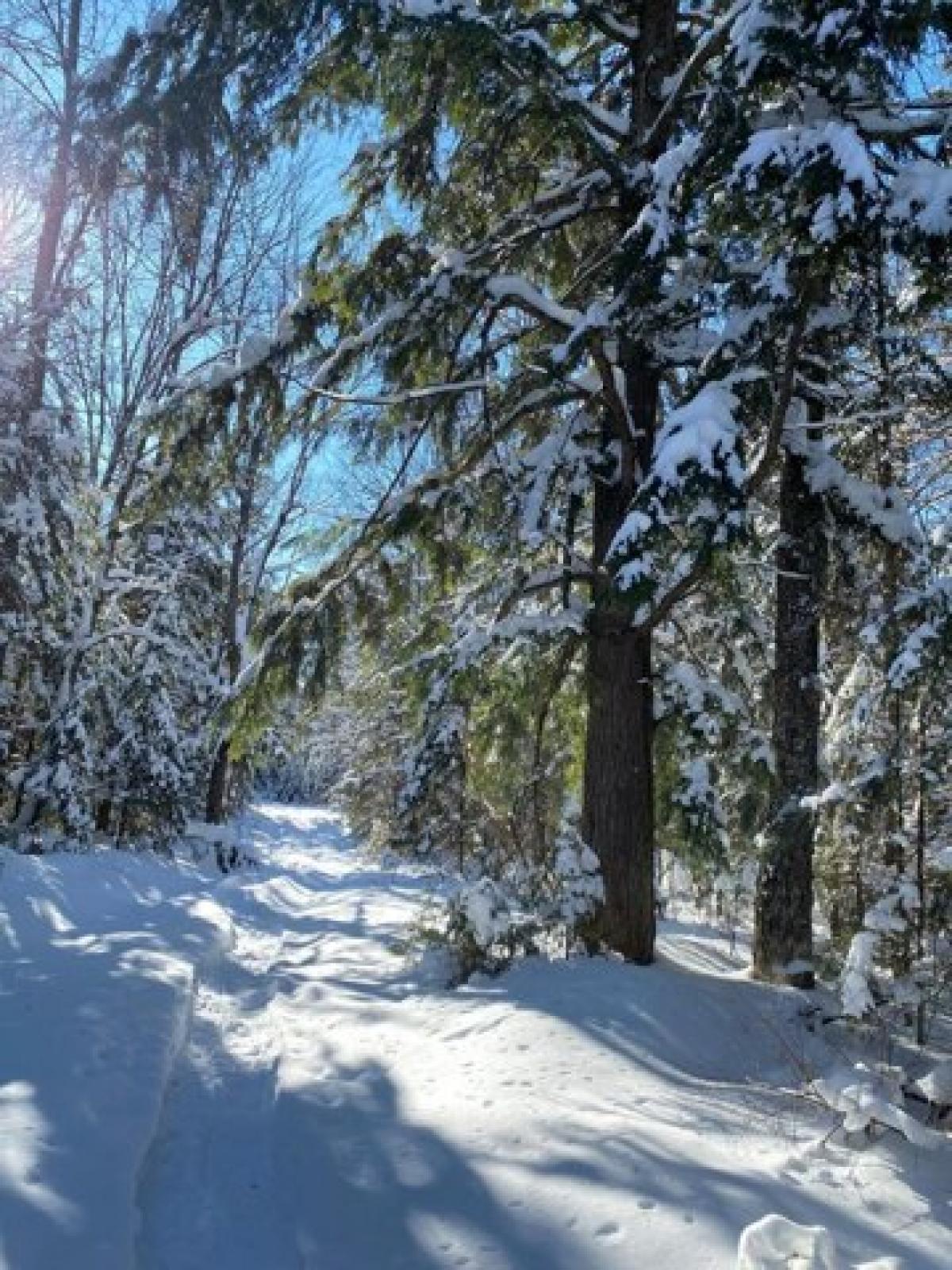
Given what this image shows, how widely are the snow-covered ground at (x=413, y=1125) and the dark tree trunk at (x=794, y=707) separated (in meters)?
0.48

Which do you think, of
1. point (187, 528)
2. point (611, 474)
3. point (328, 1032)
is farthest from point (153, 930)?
point (187, 528)

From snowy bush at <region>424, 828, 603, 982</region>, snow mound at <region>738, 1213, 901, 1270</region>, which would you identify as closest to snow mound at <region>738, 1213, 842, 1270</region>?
snow mound at <region>738, 1213, 901, 1270</region>

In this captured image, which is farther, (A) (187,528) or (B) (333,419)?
(A) (187,528)

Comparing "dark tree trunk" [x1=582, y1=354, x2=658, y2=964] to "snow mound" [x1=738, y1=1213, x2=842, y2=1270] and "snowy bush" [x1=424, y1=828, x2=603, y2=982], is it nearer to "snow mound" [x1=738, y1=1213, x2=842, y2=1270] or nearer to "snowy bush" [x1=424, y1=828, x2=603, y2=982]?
"snowy bush" [x1=424, y1=828, x2=603, y2=982]

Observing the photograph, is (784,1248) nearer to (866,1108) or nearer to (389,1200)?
(866,1108)

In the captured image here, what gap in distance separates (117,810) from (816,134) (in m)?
17.0

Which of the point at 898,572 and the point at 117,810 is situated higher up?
the point at 898,572

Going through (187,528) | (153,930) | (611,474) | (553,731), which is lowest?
(153,930)

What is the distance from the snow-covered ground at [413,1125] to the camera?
3383mm

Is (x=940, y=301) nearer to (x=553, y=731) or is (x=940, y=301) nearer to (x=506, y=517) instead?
(x=506, y=517)

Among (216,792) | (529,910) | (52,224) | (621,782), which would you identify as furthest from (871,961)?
(216,792)

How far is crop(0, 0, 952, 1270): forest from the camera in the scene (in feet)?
16.1

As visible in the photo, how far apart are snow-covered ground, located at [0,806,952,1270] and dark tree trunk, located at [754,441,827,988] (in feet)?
1.56

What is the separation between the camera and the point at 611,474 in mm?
7680
